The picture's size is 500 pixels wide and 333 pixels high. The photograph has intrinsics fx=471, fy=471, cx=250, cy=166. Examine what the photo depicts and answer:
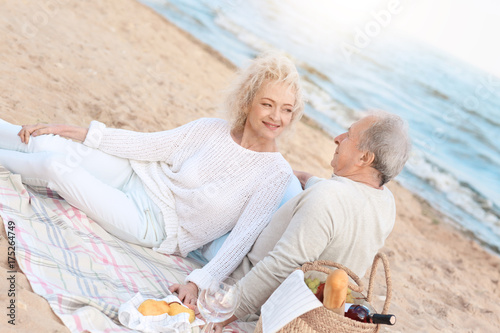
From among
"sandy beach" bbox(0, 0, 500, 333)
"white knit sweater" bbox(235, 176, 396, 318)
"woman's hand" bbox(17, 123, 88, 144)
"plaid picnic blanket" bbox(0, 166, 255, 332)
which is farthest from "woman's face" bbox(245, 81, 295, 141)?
"sandy beach" bbox(0, 0, 500, 333)

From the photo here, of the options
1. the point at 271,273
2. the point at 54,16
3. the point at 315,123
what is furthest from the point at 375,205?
the point at 315,123

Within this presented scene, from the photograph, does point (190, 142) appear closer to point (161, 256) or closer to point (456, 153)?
point (161, 256)

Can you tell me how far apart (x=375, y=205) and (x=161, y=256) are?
151cm

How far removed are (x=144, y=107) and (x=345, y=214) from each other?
4.66 metres

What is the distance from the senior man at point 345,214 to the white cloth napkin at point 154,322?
0.96 ft

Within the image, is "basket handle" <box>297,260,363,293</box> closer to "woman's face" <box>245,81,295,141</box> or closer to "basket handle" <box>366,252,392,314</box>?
"basket handle" <box>366,252,392,314</box>

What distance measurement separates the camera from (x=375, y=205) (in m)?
2.50

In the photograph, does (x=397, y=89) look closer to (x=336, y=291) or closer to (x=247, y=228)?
(x=247, y=228)

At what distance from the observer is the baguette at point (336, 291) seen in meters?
2.02

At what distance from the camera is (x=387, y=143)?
2477 millimetres

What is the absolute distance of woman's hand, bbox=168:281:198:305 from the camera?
8.63ft

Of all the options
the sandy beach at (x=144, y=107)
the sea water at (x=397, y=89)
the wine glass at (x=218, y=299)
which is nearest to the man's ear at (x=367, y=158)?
the wine glass at (x=218, y=299)

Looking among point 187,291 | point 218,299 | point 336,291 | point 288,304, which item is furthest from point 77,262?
point 336,291

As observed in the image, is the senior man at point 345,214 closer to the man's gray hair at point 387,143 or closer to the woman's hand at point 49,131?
the man's gray hair at point 387,143
